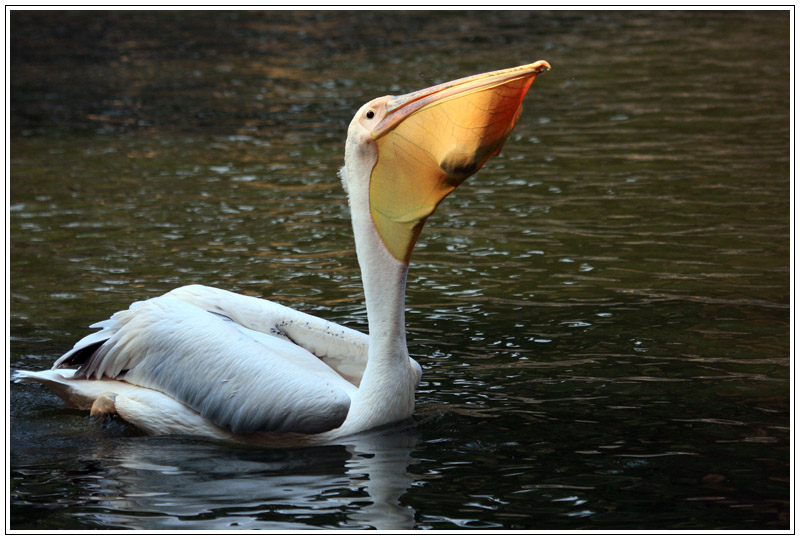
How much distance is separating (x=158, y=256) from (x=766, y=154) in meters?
4.78

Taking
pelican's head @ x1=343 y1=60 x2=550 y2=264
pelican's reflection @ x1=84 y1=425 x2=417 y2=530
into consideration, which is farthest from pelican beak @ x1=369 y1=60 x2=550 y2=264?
pelican's reflection @ x1=84 y1=425 x2=417 y2=530

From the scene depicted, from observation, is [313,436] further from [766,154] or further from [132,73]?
[132,73]

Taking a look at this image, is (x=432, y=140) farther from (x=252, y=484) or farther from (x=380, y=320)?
(x=252, y=484)

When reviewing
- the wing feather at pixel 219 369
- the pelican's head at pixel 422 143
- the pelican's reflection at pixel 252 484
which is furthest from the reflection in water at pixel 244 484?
the pelican's head at pixel 422 143

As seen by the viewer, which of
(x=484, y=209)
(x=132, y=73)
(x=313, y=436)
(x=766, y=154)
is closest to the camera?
(x=313, y=436)

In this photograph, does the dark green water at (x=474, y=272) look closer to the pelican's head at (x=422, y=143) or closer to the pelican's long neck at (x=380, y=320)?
the pelican's long neck at (x=380, y=320)

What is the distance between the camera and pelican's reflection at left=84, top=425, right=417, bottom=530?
12.3 ft

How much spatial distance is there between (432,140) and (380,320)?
70cm

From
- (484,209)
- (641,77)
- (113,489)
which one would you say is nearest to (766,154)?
(484,209)

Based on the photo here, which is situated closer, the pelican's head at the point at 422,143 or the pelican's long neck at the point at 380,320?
the pelican's head at the point at 422,143

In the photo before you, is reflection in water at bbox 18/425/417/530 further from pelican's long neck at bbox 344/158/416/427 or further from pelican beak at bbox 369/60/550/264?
pelican beak at bbox 369/60/550/264

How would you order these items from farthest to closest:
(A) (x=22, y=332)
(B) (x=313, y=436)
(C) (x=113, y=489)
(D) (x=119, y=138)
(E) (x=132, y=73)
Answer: (E) (x=132, y=73) < (D) (x=119, y=138) < (A) (x=22, y=332) < (B) (x=313, y=436) < (C) (x=113, y=489)

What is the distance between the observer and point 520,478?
407cm

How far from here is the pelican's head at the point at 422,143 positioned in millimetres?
3926
